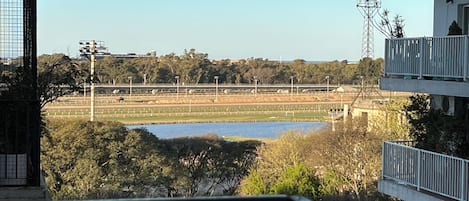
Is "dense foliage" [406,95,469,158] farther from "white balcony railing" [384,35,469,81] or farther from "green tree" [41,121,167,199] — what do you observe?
"green tree" [41,121,167,199]

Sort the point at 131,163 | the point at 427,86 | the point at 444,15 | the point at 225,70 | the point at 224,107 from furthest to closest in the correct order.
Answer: the point at 225,70 → the point at 224,107 → the point at 131,163 → the point at 444,15 → the point at 427,86

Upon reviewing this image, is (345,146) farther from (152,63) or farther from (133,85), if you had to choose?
(152,63)

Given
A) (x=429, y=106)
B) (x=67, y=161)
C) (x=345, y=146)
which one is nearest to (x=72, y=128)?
(x=67, y=161)

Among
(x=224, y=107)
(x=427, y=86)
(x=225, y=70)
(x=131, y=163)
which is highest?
(x=225, y=70)

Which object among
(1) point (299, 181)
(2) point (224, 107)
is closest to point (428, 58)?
(1) point (299, 181)

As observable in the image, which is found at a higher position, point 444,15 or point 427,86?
point 444,15

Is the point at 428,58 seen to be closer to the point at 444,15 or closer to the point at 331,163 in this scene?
the point at 444,15

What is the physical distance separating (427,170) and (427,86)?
1333 millimetres

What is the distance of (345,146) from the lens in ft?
82.9

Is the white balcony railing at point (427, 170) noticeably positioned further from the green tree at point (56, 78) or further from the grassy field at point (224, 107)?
the grassy field at point (224, 107)

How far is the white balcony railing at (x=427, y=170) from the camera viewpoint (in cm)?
840

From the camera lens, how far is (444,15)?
1155 cm

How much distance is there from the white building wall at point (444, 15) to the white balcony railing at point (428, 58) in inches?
46.3

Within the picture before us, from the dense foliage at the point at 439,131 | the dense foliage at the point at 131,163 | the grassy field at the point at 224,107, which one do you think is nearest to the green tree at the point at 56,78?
the dense foliage at the point at 439,131
